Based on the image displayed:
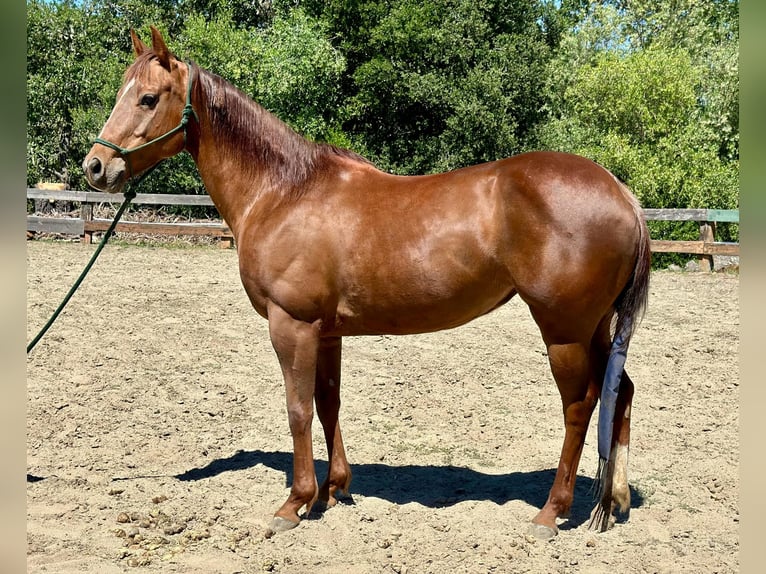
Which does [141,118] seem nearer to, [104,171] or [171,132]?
[171,132]

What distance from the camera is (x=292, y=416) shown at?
388 cm

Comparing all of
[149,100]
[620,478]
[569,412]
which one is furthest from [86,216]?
[620,478]

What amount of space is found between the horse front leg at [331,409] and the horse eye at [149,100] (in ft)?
5.20

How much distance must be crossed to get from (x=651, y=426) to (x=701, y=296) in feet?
16.1

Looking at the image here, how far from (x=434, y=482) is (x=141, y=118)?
273 centimetres

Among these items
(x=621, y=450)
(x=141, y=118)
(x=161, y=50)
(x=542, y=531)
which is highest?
(x=161, y=50)

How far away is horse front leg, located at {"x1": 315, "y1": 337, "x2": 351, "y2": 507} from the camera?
4.14 meters

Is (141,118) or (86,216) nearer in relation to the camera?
(141,118)

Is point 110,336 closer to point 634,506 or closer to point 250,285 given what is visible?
point 250,285

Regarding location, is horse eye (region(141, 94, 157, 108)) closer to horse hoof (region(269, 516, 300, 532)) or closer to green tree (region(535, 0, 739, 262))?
horse hoof (region(269, 516, 300, 532))

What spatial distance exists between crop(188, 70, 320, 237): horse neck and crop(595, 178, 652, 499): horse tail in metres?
1.78

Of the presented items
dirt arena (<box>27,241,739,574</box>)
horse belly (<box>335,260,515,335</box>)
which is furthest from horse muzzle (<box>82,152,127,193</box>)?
dirt arena (<box>27,241,739,574</box>)

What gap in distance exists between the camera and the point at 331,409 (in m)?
4.18
